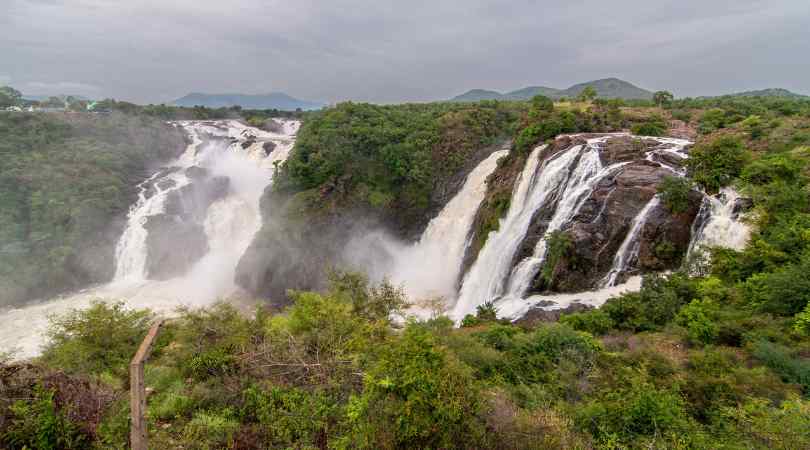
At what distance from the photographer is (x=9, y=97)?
162 ft

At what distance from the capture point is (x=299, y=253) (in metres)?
25.7

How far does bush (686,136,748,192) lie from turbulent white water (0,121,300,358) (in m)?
25.3

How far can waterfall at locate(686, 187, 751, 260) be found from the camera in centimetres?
1104

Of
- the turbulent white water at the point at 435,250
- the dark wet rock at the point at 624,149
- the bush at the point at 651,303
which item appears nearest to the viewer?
the bush at the point at 651,303

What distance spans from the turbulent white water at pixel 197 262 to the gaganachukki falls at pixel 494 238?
0.34 feet

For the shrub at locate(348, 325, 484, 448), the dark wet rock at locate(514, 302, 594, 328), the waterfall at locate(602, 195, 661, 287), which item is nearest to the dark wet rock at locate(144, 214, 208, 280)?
the dark wet rock at locate(514, 302, 594, 328)

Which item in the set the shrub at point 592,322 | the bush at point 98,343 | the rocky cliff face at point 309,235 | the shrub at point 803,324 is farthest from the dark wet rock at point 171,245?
the shrub at point 803,324

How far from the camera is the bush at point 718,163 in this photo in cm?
1239

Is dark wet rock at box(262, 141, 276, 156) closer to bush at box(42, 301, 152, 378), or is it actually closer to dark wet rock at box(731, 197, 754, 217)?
bush at box(42, 301, 152, 378)

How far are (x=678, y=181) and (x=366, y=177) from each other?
2015cm

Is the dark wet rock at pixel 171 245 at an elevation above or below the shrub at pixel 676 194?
below

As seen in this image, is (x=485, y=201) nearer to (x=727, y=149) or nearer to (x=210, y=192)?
(x=727, y=149)

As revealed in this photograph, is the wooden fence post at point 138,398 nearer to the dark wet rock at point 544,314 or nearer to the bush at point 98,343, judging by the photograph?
the bush at point 98,343

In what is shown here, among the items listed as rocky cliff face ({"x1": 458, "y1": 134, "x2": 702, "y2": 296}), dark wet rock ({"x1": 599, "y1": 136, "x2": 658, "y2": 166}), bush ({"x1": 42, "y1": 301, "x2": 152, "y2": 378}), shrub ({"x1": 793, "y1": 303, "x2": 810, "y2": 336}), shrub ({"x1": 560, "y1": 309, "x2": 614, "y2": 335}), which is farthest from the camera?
dark wet rock ({"x1": 599, "y1": 136, "x2": 658, "y2": 166})
